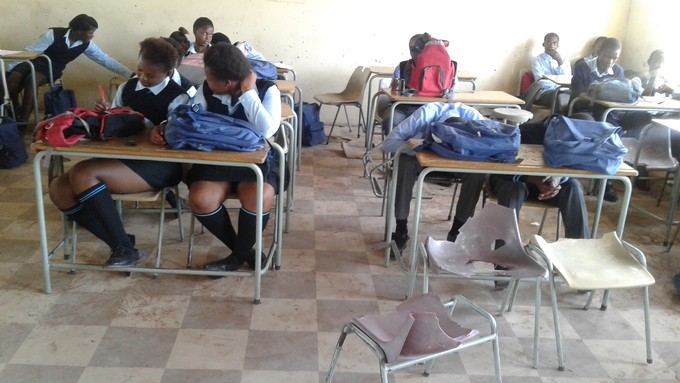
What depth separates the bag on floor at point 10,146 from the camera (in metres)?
4.29

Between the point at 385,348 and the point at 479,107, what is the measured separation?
296 centimetres

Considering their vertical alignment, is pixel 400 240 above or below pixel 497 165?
below

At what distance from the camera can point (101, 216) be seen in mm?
2666

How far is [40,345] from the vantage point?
2.24 m

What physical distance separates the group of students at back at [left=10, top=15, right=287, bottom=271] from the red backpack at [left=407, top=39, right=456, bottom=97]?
1781 mm

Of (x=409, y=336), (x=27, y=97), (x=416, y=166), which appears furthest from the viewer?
(x=27, y=97)

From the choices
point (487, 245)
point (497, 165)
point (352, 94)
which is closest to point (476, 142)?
point (497, 165)

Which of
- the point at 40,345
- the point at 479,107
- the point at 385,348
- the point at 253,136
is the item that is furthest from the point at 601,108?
the point at 40,345

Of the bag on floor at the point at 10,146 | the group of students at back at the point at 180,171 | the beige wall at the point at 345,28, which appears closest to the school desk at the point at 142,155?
the group of students at back at the point at 180,171

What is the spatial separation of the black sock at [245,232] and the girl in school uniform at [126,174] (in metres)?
0.38

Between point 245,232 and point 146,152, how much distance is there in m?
0.61

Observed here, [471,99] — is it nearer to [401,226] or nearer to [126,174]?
[401,226]

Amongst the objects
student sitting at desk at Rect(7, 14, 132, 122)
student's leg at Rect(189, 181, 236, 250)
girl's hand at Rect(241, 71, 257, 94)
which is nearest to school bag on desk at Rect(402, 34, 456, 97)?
girl's hand at Rect(241, 71, 257, 94)

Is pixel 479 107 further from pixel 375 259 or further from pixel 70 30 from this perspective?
pixel 70 30
